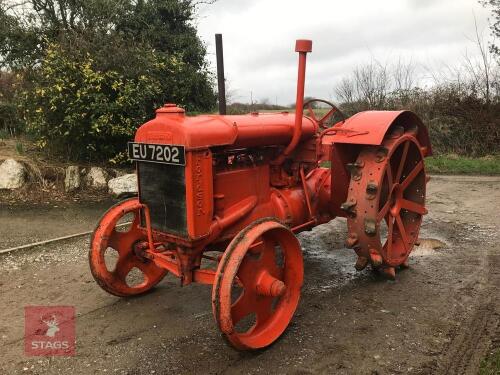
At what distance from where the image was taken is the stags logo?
10.5 ft

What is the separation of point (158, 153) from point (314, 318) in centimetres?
163

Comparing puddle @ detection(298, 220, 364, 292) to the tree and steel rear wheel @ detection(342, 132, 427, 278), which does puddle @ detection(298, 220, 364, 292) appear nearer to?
steel rear wheel @ detection(342, 132, 427, 278)

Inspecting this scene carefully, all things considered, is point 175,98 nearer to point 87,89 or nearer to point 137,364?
point 87,89

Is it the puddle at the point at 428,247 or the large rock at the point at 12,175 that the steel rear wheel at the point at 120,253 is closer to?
the puddle at the point at 428,247

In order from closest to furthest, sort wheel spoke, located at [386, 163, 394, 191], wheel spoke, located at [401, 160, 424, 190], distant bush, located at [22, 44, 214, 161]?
wheel spoke, located at [386, 163, 394, 191] < wheel spoke, located at [401, 160, 424, 190] < distant bush, located at [22, 44, 214, 161]

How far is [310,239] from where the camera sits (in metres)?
5.46

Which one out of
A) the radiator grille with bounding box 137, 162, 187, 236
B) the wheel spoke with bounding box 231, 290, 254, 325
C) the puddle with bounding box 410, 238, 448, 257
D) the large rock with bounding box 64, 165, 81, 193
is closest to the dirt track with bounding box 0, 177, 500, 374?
the puddle with bounding box 410, 238, 448, 257

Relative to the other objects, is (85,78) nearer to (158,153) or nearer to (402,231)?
(158,153)

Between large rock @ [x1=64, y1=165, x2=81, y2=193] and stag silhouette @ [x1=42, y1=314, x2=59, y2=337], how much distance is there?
4.17m

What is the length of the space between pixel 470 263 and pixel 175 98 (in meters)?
6.66

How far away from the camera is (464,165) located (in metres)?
9.64

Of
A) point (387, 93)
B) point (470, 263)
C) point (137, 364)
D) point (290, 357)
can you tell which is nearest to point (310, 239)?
point (470, 263)

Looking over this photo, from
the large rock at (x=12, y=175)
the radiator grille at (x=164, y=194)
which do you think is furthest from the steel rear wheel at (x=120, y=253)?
the large rock at (x=12, y=175)

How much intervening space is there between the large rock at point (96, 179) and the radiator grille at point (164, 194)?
4554 mm
